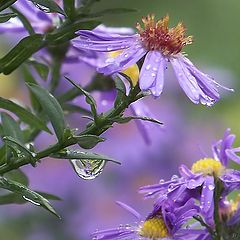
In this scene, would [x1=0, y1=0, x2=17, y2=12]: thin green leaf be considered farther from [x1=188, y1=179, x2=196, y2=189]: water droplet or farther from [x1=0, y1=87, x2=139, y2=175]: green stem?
[x1=188, y1=179, x2=196, y2=189]: water droplet

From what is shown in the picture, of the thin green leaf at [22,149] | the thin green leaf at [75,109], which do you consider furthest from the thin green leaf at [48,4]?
the thin green leaf at [75,109]

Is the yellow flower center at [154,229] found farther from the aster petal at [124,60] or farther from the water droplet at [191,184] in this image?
the aster petal at [124,60]

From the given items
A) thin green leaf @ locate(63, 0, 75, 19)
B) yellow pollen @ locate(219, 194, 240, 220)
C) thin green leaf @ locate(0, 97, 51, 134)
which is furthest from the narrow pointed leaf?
yellow pollen @ locate(219, 194, 240, 220)

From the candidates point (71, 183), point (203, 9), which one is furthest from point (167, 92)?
point (203, 9)

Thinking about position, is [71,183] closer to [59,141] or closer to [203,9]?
[59,141]

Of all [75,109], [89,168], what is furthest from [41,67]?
[89,168]
